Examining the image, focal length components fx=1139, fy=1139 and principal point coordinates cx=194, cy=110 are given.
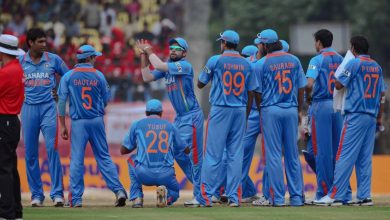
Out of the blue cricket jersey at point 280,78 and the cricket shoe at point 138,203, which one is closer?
the blue cricket jersey at point 280,78

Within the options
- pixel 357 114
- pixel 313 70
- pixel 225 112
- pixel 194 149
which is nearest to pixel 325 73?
pixel 313 70

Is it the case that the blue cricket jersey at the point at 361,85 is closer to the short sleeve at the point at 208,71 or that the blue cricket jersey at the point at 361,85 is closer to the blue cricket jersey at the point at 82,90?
the short sleeve at the point at 208,71

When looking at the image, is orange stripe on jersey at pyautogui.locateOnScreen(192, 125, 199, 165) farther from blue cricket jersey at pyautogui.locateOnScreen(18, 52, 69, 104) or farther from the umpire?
the umpire

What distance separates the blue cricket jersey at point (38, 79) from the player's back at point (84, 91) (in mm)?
536

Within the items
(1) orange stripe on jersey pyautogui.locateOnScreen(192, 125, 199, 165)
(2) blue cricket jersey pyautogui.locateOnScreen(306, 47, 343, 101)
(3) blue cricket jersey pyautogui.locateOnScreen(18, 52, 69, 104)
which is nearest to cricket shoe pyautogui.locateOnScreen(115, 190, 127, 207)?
(1) orange stripe on jersey pyautogui.locateOnScreen(192, 125, 199, 165)

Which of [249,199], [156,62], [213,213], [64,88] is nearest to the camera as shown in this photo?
[213,213]

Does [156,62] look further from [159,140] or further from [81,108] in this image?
[81,108]

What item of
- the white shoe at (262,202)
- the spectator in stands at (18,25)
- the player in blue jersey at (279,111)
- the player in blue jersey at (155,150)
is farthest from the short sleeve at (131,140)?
the spectator in stands at (18,25)

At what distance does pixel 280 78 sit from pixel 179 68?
1.56 m

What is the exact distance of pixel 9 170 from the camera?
14.3 meters

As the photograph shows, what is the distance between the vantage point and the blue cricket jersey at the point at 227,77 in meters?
17.0

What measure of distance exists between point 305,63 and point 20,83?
1167 inches

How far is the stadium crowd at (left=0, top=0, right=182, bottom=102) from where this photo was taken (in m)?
33.3

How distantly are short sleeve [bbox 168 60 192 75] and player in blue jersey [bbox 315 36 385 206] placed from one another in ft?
7.59
